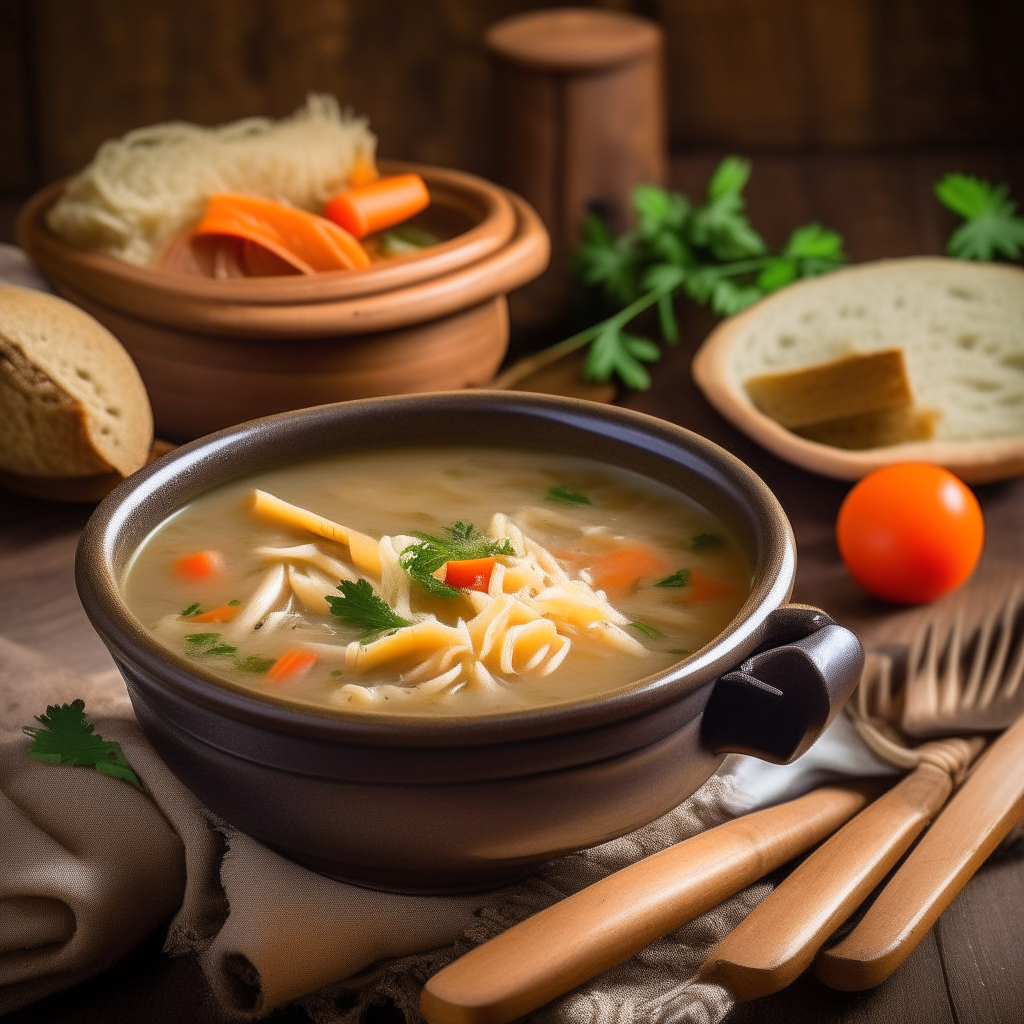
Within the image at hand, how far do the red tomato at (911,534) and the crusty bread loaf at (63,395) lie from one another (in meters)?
1.14

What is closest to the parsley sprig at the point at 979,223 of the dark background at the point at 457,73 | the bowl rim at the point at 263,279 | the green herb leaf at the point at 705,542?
the dark background at the point at 457,73

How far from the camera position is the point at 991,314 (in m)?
2.80

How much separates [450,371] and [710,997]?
4.69 ft

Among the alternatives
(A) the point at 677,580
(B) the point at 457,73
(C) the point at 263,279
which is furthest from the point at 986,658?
(B) the point at 457,73

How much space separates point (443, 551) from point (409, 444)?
0.34 metres

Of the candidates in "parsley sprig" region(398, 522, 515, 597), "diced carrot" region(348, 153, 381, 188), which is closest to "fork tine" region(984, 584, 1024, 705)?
"parsley sprig" region(398, 522, 515, 597)

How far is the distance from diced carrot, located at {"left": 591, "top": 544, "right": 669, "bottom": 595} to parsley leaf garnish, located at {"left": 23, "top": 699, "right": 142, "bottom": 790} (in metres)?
0.57

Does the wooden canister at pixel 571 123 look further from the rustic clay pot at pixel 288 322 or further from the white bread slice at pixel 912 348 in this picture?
the rustic clay pot at pixel 288 322

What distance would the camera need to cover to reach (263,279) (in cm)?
224

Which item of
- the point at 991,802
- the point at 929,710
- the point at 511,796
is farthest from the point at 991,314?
the point at 511,796

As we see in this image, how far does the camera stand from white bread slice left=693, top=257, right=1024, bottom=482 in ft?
7.37

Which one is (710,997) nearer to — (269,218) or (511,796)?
(511,796)

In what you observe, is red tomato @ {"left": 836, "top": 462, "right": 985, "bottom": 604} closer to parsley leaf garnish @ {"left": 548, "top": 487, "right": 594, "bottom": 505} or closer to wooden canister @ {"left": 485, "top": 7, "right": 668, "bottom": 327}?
parsley leaf garnish @ {"left": 548, "top": 487, "right": 594, "bottom": 505}

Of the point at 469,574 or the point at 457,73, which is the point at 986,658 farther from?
the point at 457,73
